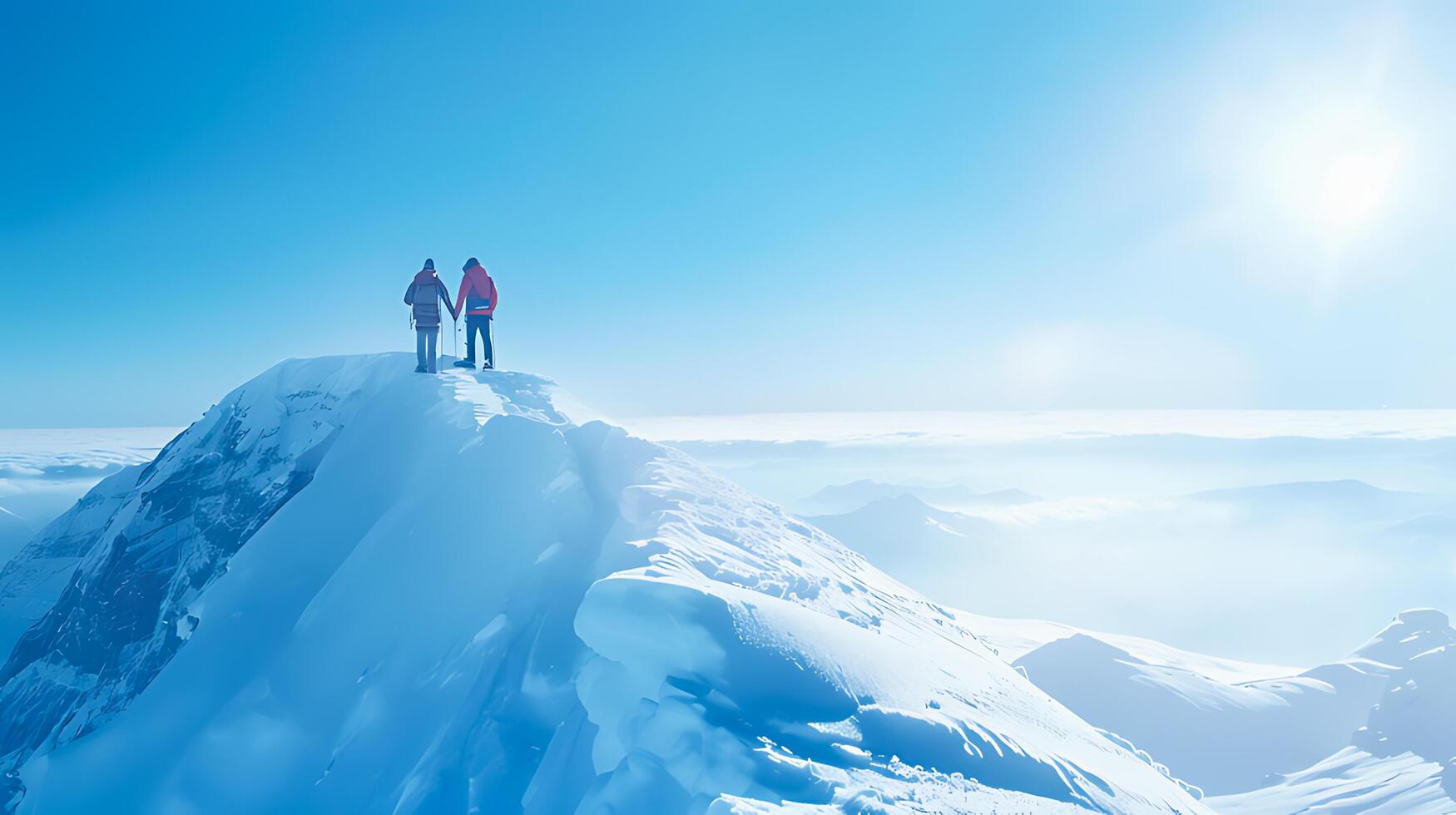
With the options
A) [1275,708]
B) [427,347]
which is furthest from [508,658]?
[1275,708]

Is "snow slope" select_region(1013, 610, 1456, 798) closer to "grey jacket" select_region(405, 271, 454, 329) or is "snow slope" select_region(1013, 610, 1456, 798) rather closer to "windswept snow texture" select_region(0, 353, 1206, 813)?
"windswept snow texture" select_region(0, 353, 1206, 813)

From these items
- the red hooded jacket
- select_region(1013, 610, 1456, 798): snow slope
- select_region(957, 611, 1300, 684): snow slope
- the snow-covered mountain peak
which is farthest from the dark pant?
the snow-covered mountain peak

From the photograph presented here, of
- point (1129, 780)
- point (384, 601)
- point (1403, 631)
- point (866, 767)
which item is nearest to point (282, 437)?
point (384, 601)

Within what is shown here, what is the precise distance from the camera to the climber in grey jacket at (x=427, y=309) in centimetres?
2067

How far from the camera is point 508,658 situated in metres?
12.0

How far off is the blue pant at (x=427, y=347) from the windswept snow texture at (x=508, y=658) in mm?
765

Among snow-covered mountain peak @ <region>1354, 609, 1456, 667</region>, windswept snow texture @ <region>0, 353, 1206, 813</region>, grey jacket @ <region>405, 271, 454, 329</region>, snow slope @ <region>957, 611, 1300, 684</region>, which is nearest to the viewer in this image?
windswept snow texture @ <region>0, 353, 1206, 813</region>

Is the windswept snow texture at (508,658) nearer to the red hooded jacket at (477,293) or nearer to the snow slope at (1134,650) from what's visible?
the red hooded jacket at (477,293)

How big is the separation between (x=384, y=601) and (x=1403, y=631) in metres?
151

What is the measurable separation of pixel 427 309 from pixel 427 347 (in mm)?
1070

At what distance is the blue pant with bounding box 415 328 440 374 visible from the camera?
2091 cm

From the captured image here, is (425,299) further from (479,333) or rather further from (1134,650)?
(1134,650)

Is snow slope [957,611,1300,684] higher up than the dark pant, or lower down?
lower down

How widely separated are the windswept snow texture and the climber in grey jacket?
888 mm
